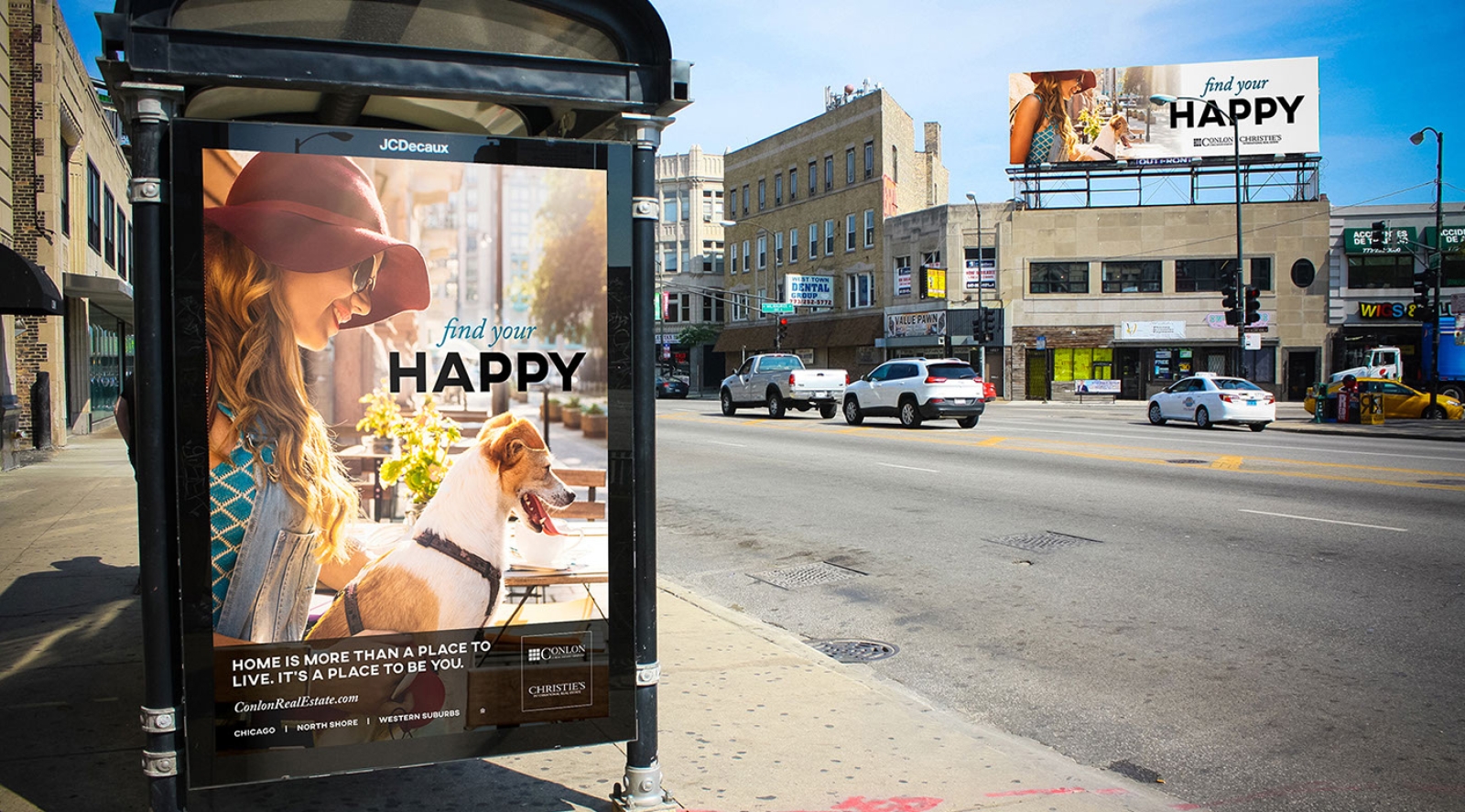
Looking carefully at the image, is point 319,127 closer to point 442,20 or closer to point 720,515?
point 442,20

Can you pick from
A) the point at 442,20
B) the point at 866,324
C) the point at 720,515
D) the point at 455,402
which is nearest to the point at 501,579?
the point at 455,402

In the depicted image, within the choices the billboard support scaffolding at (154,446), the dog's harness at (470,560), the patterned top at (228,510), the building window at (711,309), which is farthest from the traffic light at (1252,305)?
the building window at (711,309)

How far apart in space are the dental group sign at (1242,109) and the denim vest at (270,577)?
51395 mm

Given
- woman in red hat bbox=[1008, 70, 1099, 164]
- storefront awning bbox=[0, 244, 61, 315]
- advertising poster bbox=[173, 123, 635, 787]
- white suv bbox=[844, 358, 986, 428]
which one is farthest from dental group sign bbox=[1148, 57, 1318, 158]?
advertising poster bbox=[173, 123, 635, 787]

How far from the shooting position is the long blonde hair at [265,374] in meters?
3.21

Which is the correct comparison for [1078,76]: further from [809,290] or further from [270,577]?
[270,577]

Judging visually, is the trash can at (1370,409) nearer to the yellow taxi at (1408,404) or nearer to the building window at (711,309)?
the yellow taxi at (1408,404)

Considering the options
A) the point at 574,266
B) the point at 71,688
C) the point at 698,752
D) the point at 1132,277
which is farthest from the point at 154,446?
the point at 1132,277

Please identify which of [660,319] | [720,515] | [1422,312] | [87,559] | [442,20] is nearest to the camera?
[442,20]

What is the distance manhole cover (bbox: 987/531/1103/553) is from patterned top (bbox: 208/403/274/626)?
7.52 metres

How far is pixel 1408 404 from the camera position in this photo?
3067cm

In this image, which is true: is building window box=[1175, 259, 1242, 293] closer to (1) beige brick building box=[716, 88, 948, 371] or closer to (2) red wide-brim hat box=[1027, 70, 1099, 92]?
(2) red wide-brim hat box=[1027, 70, 1099, 92]

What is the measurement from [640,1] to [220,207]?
1.46 m

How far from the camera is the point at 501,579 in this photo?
3633mm
